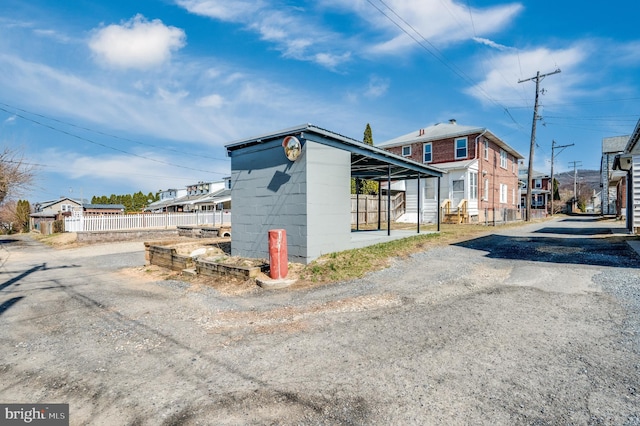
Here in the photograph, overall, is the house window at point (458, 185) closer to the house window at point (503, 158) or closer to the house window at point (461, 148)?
the house window at point (461, 148)

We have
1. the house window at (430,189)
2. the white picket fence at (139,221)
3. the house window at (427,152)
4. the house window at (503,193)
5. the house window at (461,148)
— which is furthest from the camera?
the house window at (503,193)

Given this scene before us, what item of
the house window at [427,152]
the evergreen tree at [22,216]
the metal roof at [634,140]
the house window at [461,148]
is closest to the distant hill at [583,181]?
the house window at [461,148]

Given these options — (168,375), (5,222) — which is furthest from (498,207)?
(5,222)

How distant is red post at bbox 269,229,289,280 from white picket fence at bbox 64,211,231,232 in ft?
63.7

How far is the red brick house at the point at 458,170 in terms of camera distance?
23.2 m

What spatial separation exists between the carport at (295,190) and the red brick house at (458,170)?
1440 centimetres

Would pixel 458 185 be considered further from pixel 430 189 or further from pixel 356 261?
pixel 356 261

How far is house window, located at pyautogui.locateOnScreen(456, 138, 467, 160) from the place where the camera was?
24391 millimetres

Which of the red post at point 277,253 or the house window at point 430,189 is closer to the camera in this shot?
the red post at point 277,253

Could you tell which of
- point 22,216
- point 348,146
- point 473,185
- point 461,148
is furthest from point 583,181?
point 22,216

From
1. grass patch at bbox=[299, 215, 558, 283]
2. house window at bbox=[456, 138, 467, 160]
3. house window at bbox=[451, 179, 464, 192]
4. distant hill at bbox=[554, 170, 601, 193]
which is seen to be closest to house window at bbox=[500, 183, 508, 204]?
house window at bbox=[456, 138, 467, 160]

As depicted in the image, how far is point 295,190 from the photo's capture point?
27.2 ft

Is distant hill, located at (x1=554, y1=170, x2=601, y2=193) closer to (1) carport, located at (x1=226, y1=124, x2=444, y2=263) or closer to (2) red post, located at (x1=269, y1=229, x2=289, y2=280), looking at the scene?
(1) carport, located at (x1=226, y1=124, x2=444, y2=263)

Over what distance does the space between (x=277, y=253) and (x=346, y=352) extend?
12.6ft
